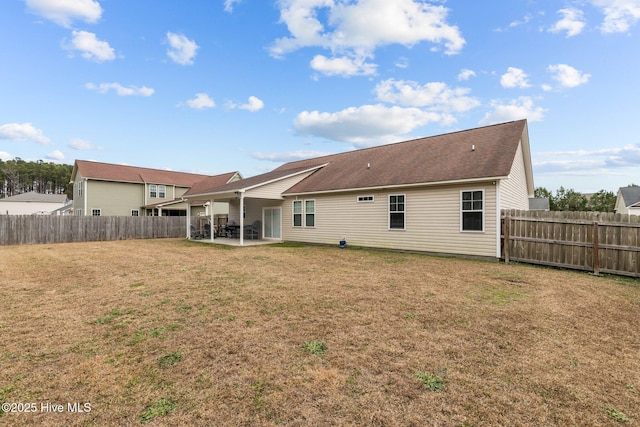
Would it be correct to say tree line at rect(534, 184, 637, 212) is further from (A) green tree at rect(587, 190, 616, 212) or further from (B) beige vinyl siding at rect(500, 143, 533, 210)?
(B) beige vinyl siding at rect(500, 143, 533, 210)

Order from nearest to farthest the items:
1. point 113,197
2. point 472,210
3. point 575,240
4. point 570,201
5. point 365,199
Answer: point 575,240, point 472,210, point 365,199, point 113,197, point 570,201

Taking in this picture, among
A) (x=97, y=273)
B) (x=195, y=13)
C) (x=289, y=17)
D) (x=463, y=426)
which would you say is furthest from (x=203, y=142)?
(x=463, y=426)

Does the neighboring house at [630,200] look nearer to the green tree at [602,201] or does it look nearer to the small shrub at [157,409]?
the green tree at [602,201]

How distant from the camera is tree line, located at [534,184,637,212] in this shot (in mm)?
31609

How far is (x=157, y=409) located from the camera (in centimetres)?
236

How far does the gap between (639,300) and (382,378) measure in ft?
20.4

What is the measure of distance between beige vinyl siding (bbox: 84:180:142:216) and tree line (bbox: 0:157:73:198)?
158ft

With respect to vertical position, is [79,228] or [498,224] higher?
[498,224]

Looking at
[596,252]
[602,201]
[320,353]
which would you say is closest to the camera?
[320,353]

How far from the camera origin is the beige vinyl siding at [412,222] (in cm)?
1023

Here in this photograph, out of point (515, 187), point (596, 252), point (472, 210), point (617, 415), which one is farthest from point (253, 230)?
point (617, 415)

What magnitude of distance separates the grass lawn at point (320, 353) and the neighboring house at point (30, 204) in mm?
51807

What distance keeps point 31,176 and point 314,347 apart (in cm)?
8876

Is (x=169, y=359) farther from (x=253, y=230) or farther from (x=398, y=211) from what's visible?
(x=253, y=230)
